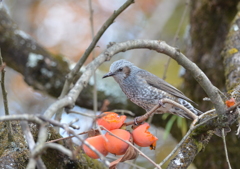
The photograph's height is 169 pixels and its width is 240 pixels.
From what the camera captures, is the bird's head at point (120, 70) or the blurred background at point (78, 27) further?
the blurred background at point (78, 27)

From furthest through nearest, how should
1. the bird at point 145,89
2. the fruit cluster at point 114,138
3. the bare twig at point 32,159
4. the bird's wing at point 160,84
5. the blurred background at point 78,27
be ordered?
1. the blurred background at point 78,27
2. the bird's wing at point 160,84
3. the bird at point 145,89
4. the fruit cluster at point 114,138
5. the bare twig at point 32,159

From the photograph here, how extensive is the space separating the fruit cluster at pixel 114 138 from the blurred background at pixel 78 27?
4.70 m

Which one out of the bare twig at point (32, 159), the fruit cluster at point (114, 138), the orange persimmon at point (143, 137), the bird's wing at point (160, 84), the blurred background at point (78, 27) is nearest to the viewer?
the bare twig at point (32, 159)

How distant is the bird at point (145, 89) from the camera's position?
3.94 meters

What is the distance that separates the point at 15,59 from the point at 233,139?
151 inches

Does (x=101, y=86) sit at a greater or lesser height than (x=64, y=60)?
lesser

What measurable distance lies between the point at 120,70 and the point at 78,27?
4907mm

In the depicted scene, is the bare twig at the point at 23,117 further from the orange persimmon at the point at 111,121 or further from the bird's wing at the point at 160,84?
the bird's wing at the point at 160,84

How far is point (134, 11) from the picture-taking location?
29.2 feet

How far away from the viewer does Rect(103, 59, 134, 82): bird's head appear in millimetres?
3992

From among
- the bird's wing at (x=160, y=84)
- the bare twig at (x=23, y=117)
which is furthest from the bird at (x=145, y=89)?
the bare twig at (x=23, y=117)

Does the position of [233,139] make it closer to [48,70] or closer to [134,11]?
[48,70]

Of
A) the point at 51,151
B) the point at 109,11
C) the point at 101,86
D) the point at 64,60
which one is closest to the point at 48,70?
the point at 64,60

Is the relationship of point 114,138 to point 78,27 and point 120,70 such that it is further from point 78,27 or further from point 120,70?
point 78,27
